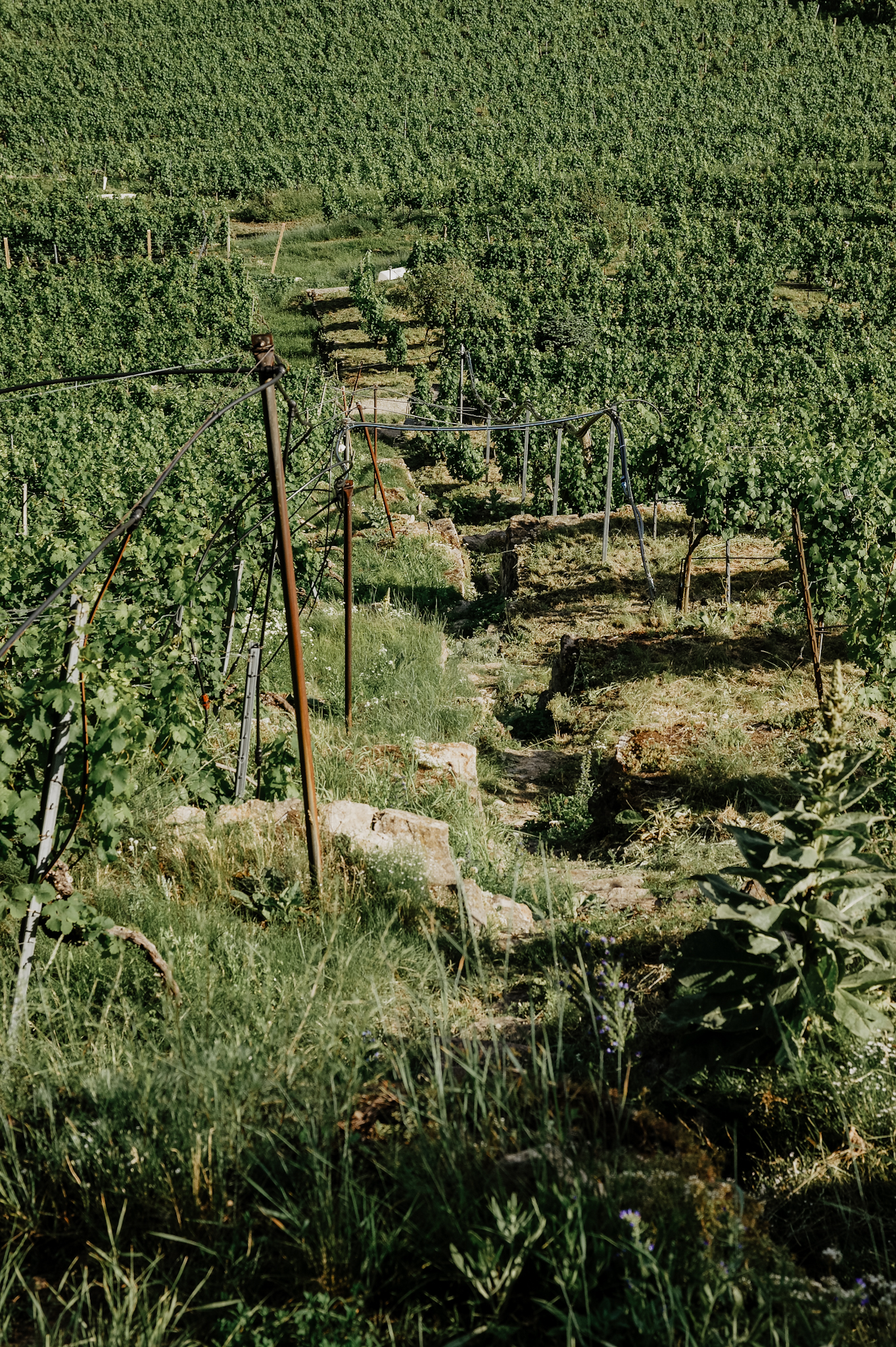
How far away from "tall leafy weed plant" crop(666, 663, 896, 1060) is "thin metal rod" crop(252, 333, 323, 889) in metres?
1.64

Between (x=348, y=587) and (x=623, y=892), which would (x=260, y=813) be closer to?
(x=623, y=892)

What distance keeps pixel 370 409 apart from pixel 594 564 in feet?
46.0

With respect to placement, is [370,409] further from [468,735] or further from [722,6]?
[722,6]

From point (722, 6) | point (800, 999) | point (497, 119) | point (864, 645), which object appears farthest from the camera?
point (722, 6)

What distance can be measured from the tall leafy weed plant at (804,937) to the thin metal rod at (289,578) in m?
1.64

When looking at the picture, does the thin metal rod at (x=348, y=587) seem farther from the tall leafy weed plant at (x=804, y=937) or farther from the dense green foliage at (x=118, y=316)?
the dense green foliage at (x=118, y=316)

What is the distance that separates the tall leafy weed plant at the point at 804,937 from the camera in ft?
8.38

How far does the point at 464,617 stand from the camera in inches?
462

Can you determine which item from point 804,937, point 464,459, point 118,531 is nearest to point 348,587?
point 118,531

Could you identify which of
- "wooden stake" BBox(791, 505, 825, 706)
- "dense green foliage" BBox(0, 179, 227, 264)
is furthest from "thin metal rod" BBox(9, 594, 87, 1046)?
"dense green foliage" BBox(0, 179, 227, 264)

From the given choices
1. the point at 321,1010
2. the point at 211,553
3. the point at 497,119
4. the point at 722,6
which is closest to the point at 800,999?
the point at 321,1010

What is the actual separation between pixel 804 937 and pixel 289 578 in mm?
2218

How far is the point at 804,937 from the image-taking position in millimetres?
2623

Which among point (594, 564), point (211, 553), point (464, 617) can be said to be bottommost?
point (464, 617)
